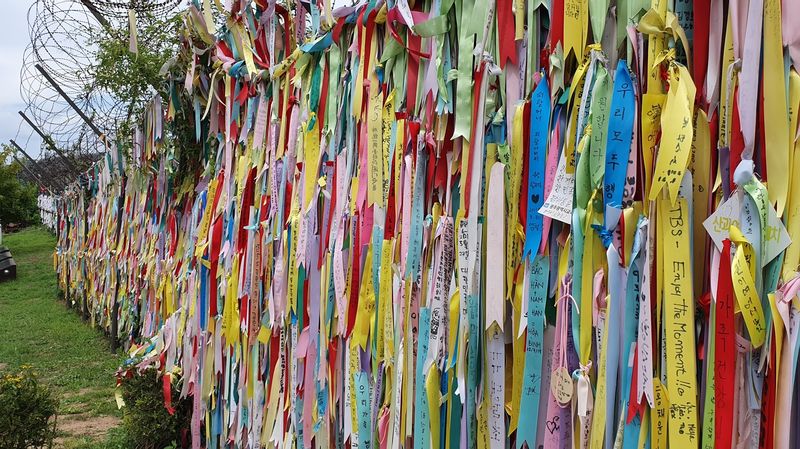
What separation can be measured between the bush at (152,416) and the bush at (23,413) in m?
0.39

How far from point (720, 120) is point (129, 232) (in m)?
6.25

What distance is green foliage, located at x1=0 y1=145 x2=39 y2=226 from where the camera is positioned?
26.1 metres

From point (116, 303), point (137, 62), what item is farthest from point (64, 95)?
point (137, 62)

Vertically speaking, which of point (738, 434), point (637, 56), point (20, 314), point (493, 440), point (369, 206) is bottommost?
point (20, 314)

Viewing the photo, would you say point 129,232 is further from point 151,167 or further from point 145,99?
point 145,99

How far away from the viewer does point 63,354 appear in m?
7.35

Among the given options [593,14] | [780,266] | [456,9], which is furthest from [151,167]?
[780,266]

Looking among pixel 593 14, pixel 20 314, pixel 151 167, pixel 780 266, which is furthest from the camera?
pixel 20 314

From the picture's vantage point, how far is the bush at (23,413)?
3221 millimetres

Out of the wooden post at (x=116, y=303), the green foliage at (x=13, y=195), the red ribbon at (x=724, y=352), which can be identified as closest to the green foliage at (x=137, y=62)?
the wooden post at (x=116, y=303)

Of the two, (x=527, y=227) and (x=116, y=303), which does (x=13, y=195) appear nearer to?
(x=116, y=303)

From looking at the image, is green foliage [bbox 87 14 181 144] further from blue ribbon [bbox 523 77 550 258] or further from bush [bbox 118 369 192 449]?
blue ribbon [bbox 523 77 550 258]

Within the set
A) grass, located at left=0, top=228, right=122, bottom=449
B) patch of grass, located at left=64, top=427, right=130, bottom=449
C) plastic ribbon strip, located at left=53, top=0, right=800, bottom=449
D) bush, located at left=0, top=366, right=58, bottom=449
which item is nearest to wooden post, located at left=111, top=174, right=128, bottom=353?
grass, located at left=0, top=228, right=122, bottom=449

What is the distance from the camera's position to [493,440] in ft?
4.41
